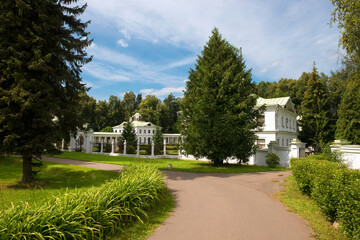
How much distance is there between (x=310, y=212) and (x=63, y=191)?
8799 mm

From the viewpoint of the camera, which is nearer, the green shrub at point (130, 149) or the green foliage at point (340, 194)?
the green foliage at point (340, 194)

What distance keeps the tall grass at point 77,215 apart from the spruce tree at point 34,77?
18.3ft

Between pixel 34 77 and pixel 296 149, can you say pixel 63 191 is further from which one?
pixel 296 149

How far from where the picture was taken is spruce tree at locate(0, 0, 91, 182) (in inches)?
357

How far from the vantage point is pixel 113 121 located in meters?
71.2

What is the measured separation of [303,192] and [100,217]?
7943 millimetres

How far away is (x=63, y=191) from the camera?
Result: 8.88m

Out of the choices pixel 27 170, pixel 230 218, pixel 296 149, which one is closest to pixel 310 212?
pixel 230 218

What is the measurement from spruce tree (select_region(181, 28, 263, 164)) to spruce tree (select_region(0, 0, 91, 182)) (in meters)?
9.56

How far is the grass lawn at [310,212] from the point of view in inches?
198

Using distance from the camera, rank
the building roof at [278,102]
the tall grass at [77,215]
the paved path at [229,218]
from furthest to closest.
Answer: the building roof at [278,102]
the paved path at [229,218]
the tall grass at [77,215]

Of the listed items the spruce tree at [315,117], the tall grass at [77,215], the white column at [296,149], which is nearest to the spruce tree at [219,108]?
the white column at [296,149]

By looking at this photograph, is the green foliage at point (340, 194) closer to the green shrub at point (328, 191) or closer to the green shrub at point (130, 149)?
the green shrub at point (328, 191)

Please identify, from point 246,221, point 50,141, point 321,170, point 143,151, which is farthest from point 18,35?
point 143,151
